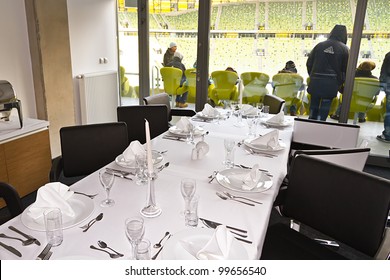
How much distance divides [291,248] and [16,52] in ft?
10.1

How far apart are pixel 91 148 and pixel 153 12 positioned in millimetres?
2965

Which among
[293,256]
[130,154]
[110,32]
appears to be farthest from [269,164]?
[110,32]

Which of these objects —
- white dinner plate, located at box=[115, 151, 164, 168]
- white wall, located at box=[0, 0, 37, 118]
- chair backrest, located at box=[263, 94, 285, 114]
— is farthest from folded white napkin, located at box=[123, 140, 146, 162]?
white wall, located at box=[0, 0, 37, 118]

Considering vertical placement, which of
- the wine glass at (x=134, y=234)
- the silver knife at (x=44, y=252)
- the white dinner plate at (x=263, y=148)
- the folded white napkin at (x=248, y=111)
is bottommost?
the silver knife at (x=44, y=252)

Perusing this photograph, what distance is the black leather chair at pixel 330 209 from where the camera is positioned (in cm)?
135

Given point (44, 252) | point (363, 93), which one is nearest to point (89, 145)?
point (44, 252)

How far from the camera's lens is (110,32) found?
444 cm

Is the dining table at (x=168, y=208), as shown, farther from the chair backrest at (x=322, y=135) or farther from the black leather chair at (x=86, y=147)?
the chair backrest at (x=322, y=135)

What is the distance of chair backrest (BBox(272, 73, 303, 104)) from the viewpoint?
4.13m

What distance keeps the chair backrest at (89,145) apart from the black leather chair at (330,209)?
3.66 ft

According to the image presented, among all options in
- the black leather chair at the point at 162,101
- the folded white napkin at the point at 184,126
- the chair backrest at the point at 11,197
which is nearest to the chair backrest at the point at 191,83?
the black leather chair at the point at 162,101

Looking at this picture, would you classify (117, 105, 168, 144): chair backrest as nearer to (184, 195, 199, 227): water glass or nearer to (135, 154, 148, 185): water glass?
(135, 154, 148, 185): water glass

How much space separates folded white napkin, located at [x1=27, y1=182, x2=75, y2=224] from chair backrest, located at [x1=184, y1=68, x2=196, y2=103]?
134 inches

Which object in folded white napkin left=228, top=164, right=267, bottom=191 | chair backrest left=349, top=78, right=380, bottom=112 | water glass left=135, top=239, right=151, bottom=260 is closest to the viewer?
water glass left=135, top=239, right=151, bottom=260
